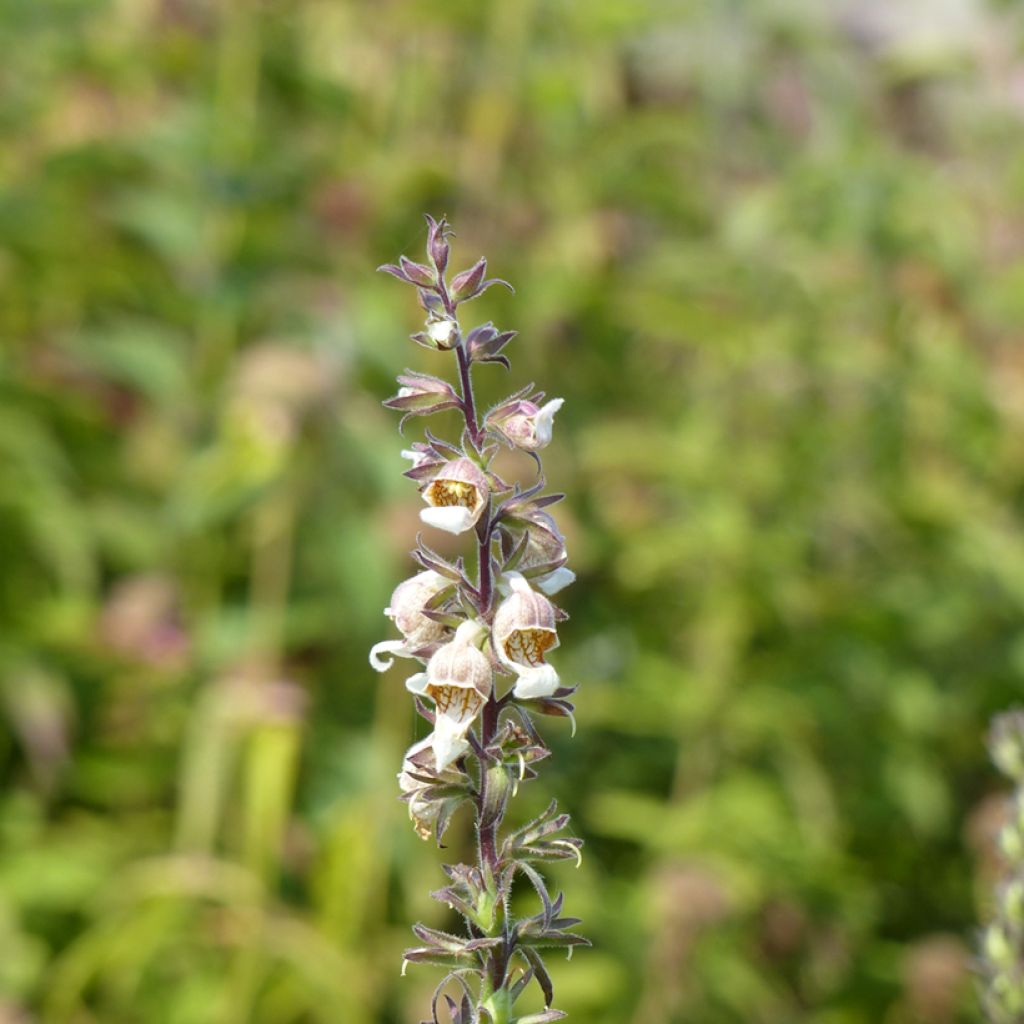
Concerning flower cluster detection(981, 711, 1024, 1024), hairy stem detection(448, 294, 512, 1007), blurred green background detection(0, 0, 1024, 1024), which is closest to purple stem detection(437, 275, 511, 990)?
hairy stem detection(448, 294, 512, 1007)

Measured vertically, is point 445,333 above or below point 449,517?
above

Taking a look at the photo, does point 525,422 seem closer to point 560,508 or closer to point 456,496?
point 456,496

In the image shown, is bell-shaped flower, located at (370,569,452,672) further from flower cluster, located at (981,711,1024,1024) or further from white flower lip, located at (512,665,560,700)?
flower cluster, located at (981,711,1024,1024)

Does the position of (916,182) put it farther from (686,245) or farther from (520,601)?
(520,601)

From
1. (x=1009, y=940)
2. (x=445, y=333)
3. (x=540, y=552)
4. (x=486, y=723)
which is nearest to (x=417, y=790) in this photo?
(x=486, y=723)

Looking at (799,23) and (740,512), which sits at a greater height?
(799,23)

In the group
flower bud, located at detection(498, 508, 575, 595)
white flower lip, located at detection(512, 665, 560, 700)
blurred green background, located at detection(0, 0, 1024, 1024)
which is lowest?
white flower lip, located at detection(512, 665, 560, 700)

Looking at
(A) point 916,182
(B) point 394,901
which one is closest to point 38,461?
(B) point 394,901
